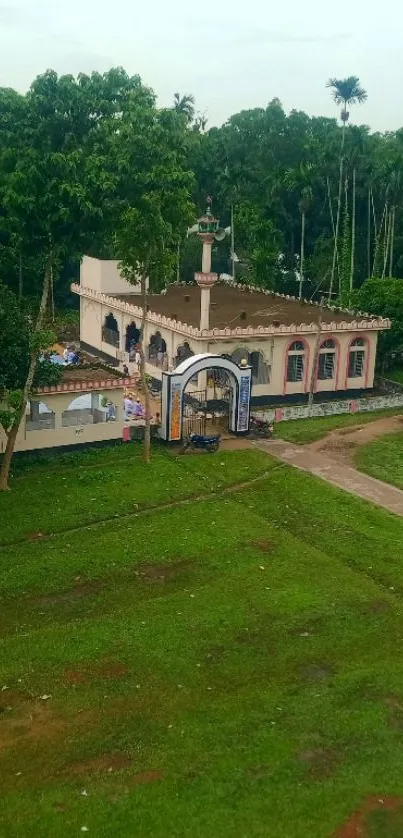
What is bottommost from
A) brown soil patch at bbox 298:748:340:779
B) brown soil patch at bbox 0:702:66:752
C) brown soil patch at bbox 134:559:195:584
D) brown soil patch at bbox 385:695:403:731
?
brown soil patch at bbox 134:559:195:584

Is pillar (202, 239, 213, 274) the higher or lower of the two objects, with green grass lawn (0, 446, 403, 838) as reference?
higher

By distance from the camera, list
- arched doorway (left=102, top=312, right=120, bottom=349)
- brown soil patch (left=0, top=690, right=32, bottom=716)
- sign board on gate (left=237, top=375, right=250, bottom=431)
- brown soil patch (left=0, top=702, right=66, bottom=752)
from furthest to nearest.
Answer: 1. arched doorway (left=102, top=312, right=120, bottom=349)
2. sign board on gate (left=237, top=375, right=250, bottom=431)
3. brown soil patch (left=0, top=690, right=32, bottom=716)
4. brown soil patch (left=0, top=702, right=66, bottom=752)

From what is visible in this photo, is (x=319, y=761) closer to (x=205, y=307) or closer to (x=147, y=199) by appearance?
(x=147, y=199)

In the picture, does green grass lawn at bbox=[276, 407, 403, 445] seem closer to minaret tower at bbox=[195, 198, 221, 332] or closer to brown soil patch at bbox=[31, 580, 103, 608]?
minaret tower at bbox=[195, 198, 221, 332]

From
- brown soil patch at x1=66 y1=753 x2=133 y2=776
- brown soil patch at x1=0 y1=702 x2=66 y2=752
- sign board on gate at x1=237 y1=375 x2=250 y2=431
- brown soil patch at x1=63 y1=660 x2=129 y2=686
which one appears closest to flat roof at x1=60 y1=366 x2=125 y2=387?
sign board on gate at x1=237 y1=375 x2=250 y2=431

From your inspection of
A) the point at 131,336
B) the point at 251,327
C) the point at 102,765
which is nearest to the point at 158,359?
the point at 131,336

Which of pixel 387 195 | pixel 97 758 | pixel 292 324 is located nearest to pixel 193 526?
pixel 97 758
